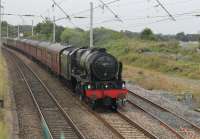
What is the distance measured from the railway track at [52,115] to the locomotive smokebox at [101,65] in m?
2.29

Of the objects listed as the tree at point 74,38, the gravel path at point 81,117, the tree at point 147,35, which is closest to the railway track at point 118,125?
the gravel path at point 81,117

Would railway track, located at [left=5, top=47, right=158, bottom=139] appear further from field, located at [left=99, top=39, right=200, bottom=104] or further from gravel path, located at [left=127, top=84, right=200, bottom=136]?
field, located at [left=99, top=39, right=200, bottom=104]

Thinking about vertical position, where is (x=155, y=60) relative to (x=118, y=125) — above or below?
above

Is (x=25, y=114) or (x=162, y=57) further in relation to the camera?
(x=162, y=57)

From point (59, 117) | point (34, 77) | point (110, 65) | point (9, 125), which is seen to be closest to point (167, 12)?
point (110, 65)

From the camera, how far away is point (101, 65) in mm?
21078

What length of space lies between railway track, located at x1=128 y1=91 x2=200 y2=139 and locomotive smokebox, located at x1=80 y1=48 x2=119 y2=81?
2176 millimetres

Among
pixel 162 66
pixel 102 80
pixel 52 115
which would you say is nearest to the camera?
pixel 52 115

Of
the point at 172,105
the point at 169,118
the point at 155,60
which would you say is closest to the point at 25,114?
the point at 169,118

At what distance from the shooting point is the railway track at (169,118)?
53.2 ft

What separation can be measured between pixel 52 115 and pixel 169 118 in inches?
197

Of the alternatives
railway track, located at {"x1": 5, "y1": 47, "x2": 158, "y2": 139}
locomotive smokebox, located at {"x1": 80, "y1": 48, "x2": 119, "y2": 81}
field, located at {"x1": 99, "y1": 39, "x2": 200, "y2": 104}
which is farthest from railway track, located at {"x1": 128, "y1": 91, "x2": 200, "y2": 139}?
field, located at {"x1": 99, "y1": 39, "x2": 200, "y2": 104}

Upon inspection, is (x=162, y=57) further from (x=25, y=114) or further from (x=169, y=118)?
(x=25, y=114)

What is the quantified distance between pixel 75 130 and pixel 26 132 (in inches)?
68.9
